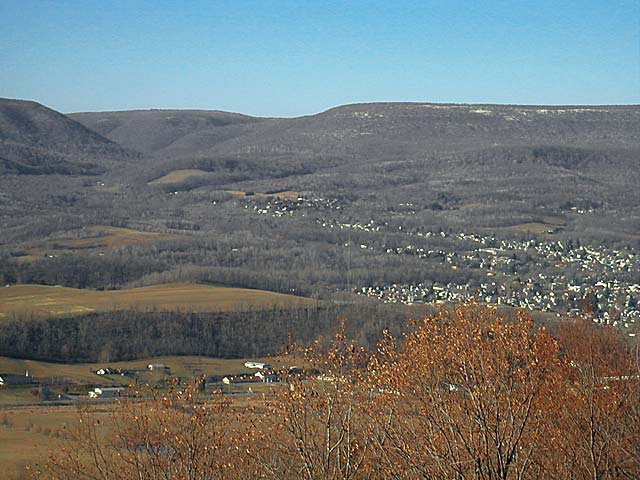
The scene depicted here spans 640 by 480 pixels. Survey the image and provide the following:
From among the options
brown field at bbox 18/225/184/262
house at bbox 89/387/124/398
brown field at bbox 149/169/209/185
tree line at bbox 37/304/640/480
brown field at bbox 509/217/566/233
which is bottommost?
brown field at bbox 509/217/566/233

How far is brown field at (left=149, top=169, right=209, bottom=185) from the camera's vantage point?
5187 inches

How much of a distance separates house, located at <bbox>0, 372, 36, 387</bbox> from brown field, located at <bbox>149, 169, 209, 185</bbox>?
309 ft

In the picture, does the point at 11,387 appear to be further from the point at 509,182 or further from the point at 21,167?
the point at 21,167

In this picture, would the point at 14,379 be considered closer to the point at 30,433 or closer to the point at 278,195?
the point at 30,433

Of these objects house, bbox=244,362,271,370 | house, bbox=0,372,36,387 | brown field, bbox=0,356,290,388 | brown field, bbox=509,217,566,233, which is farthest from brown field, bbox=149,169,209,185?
house, bbox=0,372,36,387

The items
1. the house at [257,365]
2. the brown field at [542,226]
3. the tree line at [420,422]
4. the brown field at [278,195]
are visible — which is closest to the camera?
the tree line at [420,422]

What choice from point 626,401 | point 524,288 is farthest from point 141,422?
point 524,288

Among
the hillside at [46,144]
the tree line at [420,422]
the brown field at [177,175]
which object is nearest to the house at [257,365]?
the tree line at [420,422]

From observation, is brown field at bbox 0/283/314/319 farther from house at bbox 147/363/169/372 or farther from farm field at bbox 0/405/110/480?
farm field at bbox 0/405/110/480

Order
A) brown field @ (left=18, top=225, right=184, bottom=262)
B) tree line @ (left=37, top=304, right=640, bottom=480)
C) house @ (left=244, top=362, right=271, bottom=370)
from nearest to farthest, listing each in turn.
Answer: tree line @ (left=37, top=304, right=640, bottom=480) < house @ (left=244, top=362, right=271, bottom=370) < brown field @ (left=18, top=225, right=184, bottom=262)

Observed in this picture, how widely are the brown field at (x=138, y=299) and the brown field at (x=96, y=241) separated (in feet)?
44.0

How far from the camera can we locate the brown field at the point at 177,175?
132 m

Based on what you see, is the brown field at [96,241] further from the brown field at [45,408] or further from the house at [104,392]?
the house at [104,392]

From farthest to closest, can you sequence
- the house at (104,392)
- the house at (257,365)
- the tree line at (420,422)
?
the house at (257,365) → the house at (104,392) → the tree line at (420,422)
